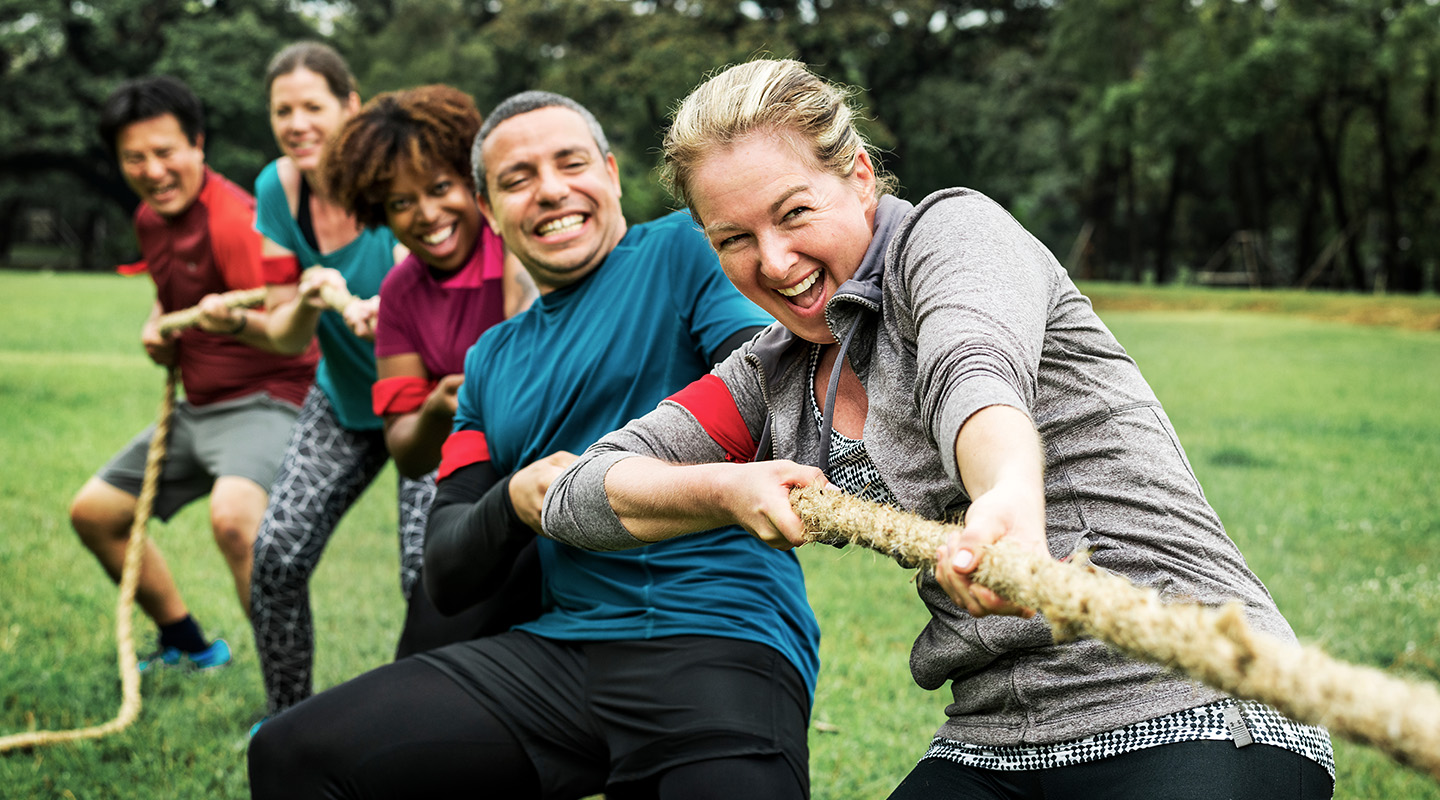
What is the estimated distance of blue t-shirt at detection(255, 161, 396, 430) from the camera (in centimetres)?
452

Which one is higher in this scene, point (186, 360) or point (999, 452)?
point (999, 452)

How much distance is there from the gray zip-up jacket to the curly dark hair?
6.75 ft

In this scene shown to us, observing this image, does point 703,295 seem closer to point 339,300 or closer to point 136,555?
point 339,300

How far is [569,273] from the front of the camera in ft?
10.2

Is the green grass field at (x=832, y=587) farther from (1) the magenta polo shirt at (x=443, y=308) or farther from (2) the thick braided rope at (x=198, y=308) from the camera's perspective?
(1) the magenta polo shirt at (x=443, y=308)

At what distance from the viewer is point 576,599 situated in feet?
9.49

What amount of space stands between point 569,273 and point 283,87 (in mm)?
2714

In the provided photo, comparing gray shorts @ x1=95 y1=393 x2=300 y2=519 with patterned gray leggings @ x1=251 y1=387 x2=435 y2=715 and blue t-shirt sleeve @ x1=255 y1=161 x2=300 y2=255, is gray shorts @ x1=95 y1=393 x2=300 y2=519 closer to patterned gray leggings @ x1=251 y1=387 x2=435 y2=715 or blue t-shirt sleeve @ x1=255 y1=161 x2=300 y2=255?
patterned gray leggings @ x1=251 y1=387 x2=435 y2=715

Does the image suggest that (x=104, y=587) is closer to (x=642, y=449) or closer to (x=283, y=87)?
(x=283, y=87)

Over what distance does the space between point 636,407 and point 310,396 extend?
2.30 m

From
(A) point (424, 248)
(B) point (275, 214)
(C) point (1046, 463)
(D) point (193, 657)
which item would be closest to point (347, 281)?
(B) point (275, 214)

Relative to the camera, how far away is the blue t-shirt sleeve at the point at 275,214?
4781 mm

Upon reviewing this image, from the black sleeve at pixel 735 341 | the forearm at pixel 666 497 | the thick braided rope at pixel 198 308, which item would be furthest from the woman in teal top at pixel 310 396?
the forearm at pixel 666 497

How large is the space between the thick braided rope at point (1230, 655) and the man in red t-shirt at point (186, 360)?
13.8 feet
